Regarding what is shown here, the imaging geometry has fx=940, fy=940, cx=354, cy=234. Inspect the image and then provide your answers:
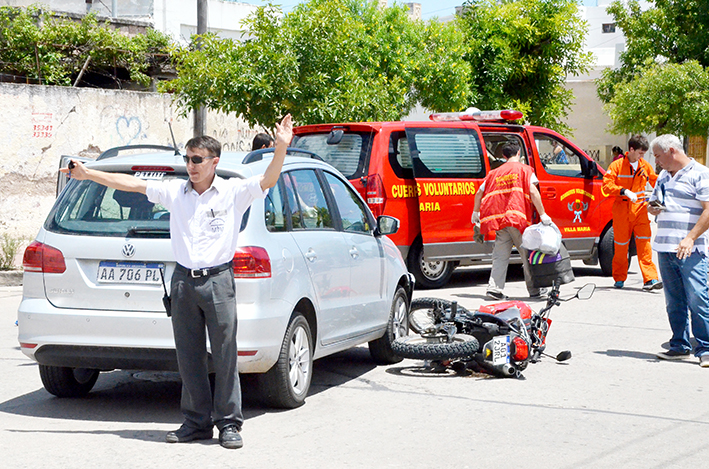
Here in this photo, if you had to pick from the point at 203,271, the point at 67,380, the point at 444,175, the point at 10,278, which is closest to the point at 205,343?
the point at 203,271

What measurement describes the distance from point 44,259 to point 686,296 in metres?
5.30

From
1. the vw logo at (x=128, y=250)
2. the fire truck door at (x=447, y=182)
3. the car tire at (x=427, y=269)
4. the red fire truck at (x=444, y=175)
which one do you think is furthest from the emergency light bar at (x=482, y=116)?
the vw logo at (x=128, y=250)

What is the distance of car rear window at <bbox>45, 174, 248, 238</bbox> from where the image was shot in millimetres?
5871

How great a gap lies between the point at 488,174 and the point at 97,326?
711cm

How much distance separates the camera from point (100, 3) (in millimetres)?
30203

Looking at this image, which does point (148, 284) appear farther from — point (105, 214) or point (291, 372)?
point (291, 372)

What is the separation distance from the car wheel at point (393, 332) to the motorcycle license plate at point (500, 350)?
92cm

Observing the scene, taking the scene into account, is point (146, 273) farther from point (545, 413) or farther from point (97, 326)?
point (545, 413)

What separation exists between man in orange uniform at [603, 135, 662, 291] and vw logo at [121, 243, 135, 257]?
26.5 ft

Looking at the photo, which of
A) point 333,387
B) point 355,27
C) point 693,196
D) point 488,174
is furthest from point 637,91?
point 333,387

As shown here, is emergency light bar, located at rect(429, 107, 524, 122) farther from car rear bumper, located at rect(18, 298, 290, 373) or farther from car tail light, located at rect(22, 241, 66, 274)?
car tail light, located at rect(22, 241, 66, 274)

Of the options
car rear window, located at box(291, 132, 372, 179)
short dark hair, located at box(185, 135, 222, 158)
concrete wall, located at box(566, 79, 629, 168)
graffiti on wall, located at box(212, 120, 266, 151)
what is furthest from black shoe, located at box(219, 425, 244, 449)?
concrete wall, located at box(566, 79, 629, 168)

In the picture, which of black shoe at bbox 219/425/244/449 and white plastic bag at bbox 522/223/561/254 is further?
white plastic bag at bbox 522/223/561/254

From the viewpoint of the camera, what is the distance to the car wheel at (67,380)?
6387 millimetres
